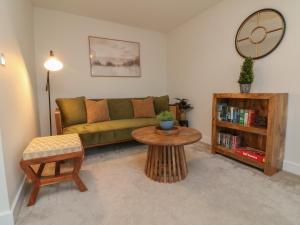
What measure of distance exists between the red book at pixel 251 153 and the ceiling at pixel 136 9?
2255mm

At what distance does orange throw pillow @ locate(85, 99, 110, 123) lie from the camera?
2801 millimetres

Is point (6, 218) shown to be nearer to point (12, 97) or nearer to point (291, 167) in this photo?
point (12, 97)

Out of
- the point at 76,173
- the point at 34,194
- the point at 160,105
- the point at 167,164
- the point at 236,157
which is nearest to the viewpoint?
the point at 34,194

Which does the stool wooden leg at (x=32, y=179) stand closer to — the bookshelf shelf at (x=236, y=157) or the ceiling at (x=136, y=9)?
the bookshelf shelf at (x=236, y=157)

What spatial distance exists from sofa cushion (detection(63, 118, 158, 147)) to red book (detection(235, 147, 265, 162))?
1.40m

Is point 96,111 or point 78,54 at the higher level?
point 78,54

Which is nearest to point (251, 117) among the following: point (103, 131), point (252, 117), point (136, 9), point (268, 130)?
point (252, 117)

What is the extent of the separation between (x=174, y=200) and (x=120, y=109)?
2050 millimetres

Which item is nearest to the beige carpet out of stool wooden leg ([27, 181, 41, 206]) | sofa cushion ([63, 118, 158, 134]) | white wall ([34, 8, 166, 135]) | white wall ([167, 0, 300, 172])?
stool wooden leg ([27, 181, 41, 206])

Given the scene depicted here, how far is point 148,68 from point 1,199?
10.9 feet

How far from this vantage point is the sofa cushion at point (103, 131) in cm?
240

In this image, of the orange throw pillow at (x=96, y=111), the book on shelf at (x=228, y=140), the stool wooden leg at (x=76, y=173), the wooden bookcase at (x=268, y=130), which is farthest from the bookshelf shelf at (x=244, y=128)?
the stool wooden leg at (x=76, y=173)

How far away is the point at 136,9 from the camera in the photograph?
9.55 feet

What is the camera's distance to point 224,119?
8.30ft
